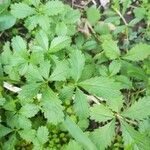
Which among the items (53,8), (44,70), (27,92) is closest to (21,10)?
(53,8)

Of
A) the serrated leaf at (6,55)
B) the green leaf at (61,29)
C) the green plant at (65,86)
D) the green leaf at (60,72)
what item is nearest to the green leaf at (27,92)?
the green plant at (65,86)

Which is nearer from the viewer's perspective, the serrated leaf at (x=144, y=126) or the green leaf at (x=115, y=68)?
the serrated leaf at (x=144, y=126)

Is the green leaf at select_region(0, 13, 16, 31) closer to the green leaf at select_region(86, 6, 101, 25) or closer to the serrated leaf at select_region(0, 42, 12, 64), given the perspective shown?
the serrated leaf at select_region(0, 42, 12, 64)

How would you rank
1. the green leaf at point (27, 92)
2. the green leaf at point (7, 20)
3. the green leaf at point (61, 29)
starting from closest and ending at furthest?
the green leaf at point (27, 92) → the green leaf at point (61, 29) → the green leaf at point (7, 20)

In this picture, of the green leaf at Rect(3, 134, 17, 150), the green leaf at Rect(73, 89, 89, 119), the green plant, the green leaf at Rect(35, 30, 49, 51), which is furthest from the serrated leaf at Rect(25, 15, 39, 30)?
the green leaf at Rect(3, 134, 17, 150)

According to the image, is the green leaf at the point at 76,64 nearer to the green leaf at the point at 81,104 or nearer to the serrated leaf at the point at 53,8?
the green leaf at the point at 81,104

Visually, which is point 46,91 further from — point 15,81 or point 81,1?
point 81,1
